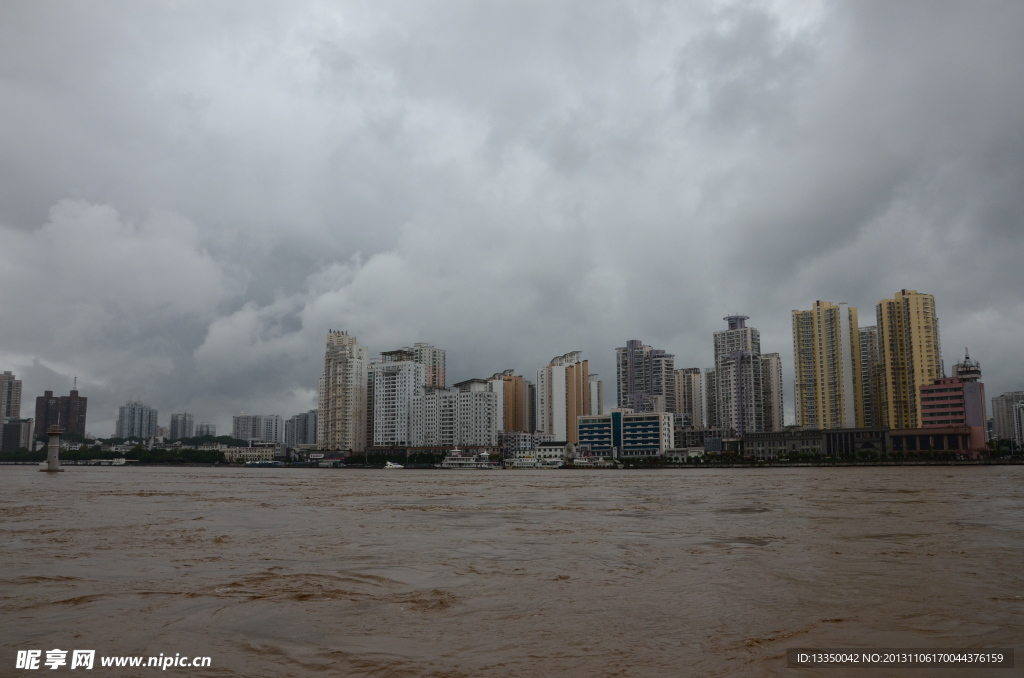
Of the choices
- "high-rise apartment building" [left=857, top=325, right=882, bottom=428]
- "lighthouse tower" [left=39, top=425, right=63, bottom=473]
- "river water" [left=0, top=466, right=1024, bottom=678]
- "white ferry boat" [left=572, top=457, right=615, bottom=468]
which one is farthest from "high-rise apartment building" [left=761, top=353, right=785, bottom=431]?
"river water" [left=0, top=466, right=1024, bottom=678]

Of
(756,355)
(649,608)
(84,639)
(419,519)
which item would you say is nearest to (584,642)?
(649,608)

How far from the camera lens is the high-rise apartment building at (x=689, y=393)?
550 feet

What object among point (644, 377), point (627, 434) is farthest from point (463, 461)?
point (644, 377)

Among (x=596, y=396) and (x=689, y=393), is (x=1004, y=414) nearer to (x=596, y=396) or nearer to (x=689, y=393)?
(x=689, y=393)

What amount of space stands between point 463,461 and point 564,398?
30923 millimetres

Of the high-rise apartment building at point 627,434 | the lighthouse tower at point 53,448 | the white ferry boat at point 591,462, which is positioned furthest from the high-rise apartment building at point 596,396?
the lighthouse tower at point 53,448

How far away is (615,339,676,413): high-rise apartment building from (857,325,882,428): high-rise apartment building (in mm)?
42420

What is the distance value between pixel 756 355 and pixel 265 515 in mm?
130830

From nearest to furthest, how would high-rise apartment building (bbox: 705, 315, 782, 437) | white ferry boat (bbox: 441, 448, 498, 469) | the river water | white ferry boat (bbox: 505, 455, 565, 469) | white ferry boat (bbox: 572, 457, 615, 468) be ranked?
the river water < white ferry boat (bbox: 572, 457, 615, 468) < white ferry boat (bbox: 505, 455, 565, 469) < white ferry boat (bbox: 441, 448, 498, 469) < high-rise apartment building (bbox: 705, 315, 782, 437)

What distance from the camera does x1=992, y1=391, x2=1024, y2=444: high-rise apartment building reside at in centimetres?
15900

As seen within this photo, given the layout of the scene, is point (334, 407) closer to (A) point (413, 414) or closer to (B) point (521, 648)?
(A) point (413, 414)

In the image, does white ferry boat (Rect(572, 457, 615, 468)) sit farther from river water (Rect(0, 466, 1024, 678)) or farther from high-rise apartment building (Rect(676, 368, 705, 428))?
river water (Rect(0, 466, 1024, 678))

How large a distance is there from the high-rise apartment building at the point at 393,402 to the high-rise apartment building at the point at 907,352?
3687 inches

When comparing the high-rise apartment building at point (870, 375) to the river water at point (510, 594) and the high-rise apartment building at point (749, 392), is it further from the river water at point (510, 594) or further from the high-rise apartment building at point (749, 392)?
the river water at point (510, 594)
